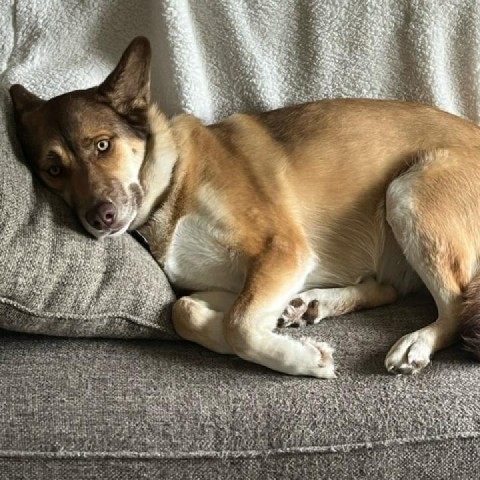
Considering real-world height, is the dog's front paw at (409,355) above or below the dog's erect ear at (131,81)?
below

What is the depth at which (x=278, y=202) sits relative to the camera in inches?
82.6

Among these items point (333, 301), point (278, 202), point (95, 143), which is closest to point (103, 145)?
point (95, 143)

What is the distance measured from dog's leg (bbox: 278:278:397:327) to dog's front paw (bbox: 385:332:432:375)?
31 centimetres

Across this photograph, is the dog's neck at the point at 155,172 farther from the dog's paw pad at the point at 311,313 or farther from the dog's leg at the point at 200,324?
the dog's paw pad at the point at 311,313

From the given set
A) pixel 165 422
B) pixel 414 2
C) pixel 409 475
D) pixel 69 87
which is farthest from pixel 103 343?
pixel 414 2

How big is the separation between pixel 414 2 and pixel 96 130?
1303 mm

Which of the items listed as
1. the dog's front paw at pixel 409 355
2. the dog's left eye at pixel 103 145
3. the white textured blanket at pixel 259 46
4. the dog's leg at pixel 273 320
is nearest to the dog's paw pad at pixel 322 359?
the dog's leg at pixel 273 320

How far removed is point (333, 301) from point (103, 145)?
865 millimetres

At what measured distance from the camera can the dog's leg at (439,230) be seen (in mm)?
1903

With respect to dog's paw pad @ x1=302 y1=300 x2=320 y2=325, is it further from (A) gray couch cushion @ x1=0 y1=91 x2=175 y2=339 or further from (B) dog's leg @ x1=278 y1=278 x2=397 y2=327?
(A) gray couch cushion @ x1=0 y1=91 x2=175 y2=339

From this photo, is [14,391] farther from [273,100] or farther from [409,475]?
[273,100]

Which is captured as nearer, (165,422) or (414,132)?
(165,422)

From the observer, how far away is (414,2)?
246 cm

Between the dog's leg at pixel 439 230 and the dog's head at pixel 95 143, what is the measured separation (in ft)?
2.70
